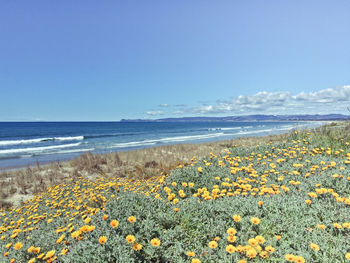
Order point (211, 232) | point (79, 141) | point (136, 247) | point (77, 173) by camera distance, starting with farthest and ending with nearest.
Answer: point (79, 141)
point (77, 173)
point (211, 232)
point (136, 247)

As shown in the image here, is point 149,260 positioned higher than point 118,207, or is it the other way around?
point 118,207

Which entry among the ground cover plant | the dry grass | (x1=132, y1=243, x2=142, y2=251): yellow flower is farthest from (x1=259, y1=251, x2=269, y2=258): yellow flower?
the dry grass

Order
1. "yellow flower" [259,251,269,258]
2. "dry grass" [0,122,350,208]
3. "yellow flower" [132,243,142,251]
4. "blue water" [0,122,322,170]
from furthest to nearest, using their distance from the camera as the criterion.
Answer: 1. "blue water" [0,122,322,170]
2. "dry grass" [0,122,350,208]
3. "yellow flower" [132,243,142,251]
4. "yellow flower" [259,251,269,258]

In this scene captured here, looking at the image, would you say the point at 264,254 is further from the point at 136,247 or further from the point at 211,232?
the point at 136,247

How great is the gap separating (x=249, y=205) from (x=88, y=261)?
239 centimetres

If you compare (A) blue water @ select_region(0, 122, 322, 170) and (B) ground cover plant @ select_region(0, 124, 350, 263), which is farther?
(A) blue water @ select_region(0, 122, 322, 170)

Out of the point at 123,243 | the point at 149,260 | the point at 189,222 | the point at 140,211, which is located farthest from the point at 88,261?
the point at 189,222

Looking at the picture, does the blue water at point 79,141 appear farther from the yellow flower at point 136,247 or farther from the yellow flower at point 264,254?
the yellow flower at point 136,247

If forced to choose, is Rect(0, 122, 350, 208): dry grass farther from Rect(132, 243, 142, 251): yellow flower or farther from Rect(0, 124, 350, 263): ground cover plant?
Rect(132, 243, 142, 251): yellow flower

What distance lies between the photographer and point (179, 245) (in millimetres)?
2592

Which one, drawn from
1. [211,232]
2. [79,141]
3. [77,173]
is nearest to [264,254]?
[211,232]

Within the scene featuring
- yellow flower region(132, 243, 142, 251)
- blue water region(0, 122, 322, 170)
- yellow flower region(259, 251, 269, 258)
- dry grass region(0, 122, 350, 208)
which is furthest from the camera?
blue water region(0, 122, 322, 170)

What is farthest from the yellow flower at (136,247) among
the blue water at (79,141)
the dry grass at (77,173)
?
the blue water at (79,141)

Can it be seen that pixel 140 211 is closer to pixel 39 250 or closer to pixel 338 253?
pixel 39 250
